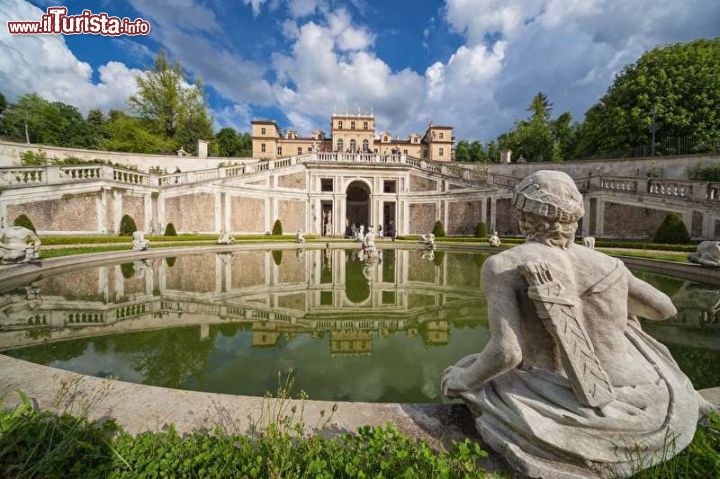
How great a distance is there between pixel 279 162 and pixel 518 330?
29.2 metres

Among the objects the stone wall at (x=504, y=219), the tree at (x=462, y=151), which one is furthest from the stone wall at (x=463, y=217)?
the tree at (x=462, y=151)

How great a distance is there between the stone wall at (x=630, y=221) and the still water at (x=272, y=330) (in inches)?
539

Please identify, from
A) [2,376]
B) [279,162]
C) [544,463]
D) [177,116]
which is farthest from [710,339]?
[177,116]

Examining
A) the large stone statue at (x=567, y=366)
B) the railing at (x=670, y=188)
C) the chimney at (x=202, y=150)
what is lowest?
the large stone statue at (x=567, y=366)

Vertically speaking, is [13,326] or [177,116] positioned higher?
[177,116]

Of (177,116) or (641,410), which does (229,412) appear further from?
(177,116)

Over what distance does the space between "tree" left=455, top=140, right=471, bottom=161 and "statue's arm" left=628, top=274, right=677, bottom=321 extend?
63248 millimetres

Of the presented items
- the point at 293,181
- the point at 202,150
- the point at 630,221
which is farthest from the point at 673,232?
the point at 202,150

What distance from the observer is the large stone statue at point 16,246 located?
915 centimetres

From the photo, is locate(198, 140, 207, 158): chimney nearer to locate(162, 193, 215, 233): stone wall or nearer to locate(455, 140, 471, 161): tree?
locate(162, 193, 215, 233): stone wall

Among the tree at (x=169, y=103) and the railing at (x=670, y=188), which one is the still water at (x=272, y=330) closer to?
the railing at (x=670, y=188)

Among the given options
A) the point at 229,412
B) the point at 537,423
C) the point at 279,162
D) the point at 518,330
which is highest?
the point at 279,162

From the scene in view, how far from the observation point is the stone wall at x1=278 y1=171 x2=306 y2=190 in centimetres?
2814

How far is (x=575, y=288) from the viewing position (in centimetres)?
194
